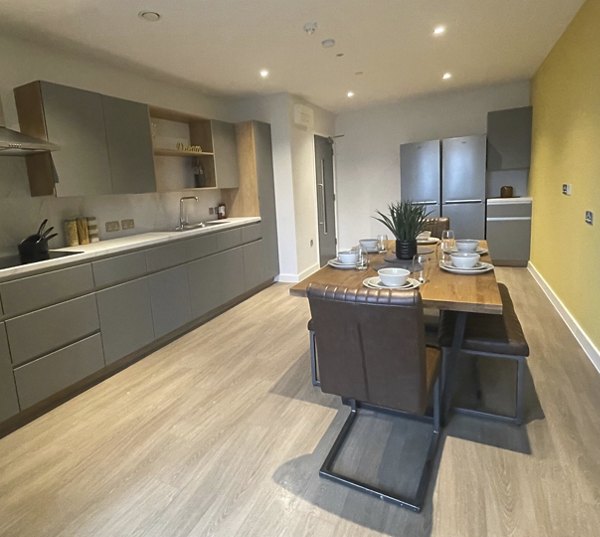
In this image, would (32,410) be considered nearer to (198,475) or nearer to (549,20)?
(198,475)

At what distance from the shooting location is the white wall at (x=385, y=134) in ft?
18.8

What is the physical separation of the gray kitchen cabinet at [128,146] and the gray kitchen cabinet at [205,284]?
2.68ft

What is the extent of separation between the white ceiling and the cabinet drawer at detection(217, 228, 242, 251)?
1599 mm

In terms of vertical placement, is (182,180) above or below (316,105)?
below

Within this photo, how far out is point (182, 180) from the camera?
4387 millimetres

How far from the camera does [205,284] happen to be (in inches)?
152

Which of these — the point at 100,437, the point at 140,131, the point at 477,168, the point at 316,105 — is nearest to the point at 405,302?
the point at 100,437

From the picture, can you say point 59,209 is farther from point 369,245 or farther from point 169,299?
point 369,245

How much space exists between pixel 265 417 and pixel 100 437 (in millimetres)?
915

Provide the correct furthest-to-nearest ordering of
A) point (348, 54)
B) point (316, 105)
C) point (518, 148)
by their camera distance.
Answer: point (316, 105)
point (518, 148)
point (348, 54)

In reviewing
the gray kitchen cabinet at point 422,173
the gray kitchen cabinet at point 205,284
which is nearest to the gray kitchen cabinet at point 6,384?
the gray kitchen cabinet at point 205,284

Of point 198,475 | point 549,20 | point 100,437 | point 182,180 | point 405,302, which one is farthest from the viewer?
point 182,180

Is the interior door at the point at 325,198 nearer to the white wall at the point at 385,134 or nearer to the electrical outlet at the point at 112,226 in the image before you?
the white wall at the point at 385,134

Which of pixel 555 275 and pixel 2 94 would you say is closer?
pixel 2 94
